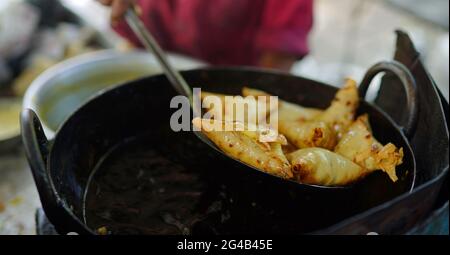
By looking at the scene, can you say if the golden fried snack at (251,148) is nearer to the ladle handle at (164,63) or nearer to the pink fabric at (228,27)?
the ladle handle at (164,63)

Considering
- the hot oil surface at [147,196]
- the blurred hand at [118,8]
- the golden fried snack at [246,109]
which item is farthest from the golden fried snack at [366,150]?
the blurred hand at [118,8]

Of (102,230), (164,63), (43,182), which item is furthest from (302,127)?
(43,182)

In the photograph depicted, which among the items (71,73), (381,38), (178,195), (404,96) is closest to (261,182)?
(178,195)

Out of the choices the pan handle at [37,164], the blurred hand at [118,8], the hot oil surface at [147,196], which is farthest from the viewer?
the blurred hand at [118,8]

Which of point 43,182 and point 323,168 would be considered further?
point 323,168

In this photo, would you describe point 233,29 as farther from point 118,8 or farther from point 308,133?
point 308,133
